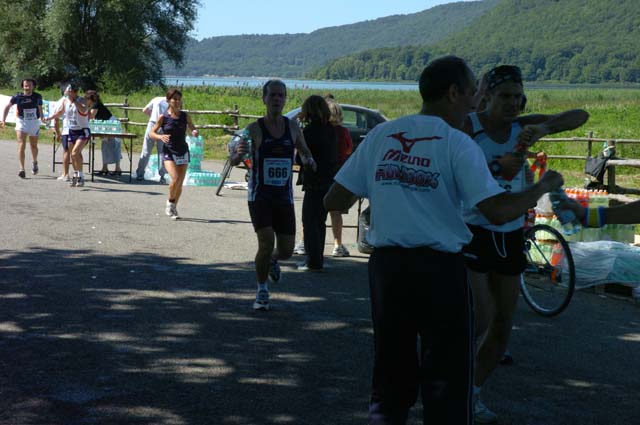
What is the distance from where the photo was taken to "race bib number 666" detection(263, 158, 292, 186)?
286 inches

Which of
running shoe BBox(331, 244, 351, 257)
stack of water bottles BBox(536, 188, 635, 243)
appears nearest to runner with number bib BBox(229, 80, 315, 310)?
running shoe BBox(331, 244, 351, 257)

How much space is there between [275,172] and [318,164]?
7.36 feet

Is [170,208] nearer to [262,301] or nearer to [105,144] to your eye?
[262,301]

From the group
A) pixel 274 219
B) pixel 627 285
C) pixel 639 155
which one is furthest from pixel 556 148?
pixel 274 219

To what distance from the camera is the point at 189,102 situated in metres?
44.2

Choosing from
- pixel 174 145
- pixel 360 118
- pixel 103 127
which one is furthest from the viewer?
pixel 360 118

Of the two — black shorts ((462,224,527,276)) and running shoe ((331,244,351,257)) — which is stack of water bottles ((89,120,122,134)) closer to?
running shoe ((331,244,351,257))

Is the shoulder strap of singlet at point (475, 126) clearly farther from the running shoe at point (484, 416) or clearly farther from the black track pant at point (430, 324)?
the black track pant at point (430, 324)

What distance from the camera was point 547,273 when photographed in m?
7.93

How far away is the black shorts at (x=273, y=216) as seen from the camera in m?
7.17

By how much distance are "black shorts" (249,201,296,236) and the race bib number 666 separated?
0.18m

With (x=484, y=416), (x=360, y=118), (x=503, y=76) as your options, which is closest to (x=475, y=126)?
(x=503, y=76)

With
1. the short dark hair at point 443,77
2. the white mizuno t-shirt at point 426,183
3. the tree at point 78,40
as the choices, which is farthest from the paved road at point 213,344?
the tree at point 78,40

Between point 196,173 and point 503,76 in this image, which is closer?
point 503,76
